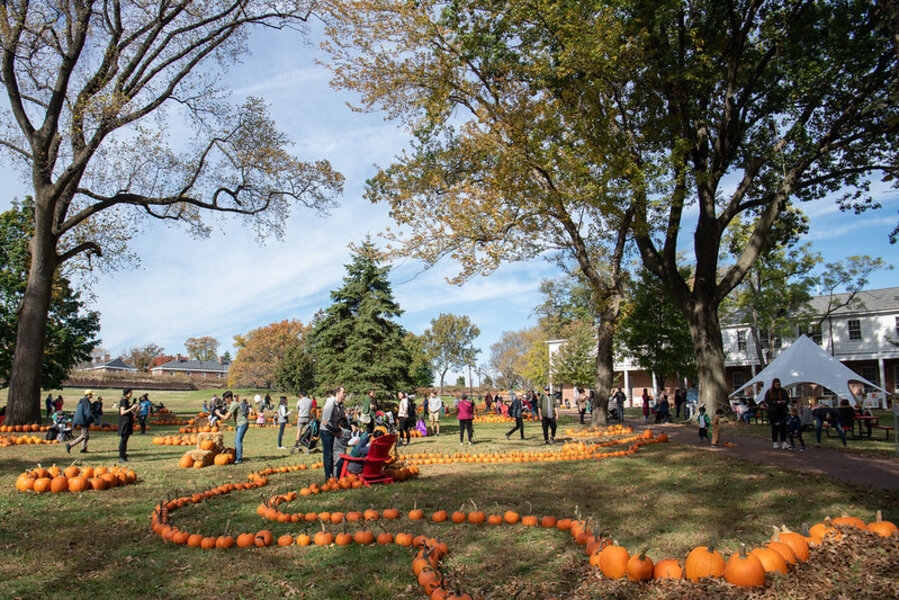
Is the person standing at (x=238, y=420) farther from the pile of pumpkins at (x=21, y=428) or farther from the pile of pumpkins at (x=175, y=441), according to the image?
the pile of pumpkins at (x=21, y=428)

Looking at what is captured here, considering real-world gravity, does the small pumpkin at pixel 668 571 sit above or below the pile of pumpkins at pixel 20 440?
above

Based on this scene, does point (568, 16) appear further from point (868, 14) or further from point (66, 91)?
point (66, 91)

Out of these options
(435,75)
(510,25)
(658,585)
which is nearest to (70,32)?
(435,75)

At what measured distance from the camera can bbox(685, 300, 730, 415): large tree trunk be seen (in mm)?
18922

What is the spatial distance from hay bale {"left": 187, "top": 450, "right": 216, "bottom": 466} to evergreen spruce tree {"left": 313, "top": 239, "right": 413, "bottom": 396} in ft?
50.8

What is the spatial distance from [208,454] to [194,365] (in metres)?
129

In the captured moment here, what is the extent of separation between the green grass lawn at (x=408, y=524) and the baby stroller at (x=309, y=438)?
3807 mm

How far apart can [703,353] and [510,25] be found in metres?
12.7

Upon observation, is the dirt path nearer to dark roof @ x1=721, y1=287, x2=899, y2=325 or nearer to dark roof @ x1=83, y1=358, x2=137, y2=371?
dark roof @ x1=721, y1=287, x2=899, y2=325

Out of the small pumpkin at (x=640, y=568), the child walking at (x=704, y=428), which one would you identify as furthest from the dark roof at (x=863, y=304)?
the small pumpkin at (x=640, y=568)

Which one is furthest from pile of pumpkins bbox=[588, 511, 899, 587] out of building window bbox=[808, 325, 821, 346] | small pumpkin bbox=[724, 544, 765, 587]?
building window bbox=[808, 325, 821, 346]

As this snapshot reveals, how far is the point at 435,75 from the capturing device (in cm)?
1773

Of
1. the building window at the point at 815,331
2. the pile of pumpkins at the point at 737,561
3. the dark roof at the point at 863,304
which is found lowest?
the pile of pumpkins at the point at 737,561

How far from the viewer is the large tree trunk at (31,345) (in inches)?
735
